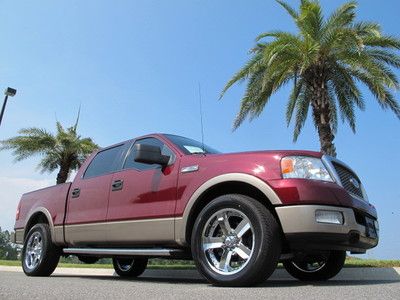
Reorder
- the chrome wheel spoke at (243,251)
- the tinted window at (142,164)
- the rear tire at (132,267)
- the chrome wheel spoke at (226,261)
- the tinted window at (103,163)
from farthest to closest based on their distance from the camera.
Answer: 1. the rear tire at (132,267)
2. the tinted window at (103,163)
3. the tinted window at (142,164)
4. the chrome wheel spoke at (226,261)
5. the chrome wheel spoke at (243,251)

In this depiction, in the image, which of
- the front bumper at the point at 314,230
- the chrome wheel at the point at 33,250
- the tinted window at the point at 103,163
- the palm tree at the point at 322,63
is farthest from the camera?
the palm tree at the point at 322,63

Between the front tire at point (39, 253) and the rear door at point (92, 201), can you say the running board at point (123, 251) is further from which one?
the front tire at point (39, 253)

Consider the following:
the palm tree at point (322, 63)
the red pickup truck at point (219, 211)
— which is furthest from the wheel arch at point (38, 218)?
the palm tree at point (322, 63)

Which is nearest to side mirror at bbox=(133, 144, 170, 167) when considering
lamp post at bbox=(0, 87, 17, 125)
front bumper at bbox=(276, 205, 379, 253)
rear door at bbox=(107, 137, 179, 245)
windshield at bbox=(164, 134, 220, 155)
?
rear door at bbox=(107, 137, 179, 245)

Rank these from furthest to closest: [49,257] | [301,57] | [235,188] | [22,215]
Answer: [301,57], [22,215], [49,257], [235,188]

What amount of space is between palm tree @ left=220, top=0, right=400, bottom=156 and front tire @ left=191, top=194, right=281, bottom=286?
10945 millimetres

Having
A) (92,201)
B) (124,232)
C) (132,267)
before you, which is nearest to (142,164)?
(124,232)

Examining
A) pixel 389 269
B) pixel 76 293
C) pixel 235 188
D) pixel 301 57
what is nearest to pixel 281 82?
pixel 301 57

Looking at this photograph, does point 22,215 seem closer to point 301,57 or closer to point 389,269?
point 389,269

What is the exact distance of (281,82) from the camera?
17.8m

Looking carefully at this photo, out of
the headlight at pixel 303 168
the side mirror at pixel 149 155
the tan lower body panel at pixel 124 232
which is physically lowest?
the tan lower body panel at pixel 124 232

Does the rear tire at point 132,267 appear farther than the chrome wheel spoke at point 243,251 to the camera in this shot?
Yes

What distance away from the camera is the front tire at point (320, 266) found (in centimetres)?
635

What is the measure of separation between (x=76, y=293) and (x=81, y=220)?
283 cm
